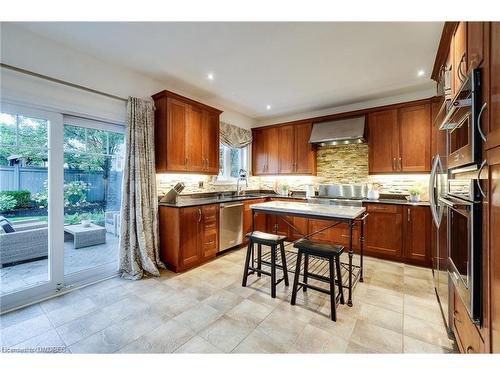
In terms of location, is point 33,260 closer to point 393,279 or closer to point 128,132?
point 128,132

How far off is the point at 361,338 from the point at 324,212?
1162 millimetres

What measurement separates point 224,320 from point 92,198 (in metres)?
2.27

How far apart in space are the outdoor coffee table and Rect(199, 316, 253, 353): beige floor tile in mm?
2037

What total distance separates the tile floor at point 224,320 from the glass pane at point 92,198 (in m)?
0.44

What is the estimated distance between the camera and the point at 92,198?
2.84 meters

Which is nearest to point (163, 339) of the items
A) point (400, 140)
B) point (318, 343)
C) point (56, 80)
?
point (318, 343)

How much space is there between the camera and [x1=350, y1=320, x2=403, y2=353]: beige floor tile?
1662mm

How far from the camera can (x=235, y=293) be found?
2488 millimetres

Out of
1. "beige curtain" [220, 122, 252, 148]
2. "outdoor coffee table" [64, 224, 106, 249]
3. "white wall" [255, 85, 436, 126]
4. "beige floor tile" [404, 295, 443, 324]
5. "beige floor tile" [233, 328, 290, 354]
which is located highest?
"white wall" [255, 85, 436, 126]

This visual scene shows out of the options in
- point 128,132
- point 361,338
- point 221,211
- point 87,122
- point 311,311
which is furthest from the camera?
point 221,211

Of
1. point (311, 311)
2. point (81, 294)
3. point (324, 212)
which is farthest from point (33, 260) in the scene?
point (324, 212)

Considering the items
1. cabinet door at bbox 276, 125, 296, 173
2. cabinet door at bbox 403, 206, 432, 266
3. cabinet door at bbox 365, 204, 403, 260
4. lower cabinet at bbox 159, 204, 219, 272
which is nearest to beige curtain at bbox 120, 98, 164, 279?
lower cabinet at bbox 159, 204, 219, 272

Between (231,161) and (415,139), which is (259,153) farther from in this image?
(415,139)

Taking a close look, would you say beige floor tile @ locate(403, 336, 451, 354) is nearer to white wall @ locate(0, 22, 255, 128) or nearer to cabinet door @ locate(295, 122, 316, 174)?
cabinet door @ locate(295, 122, 316, 174)
